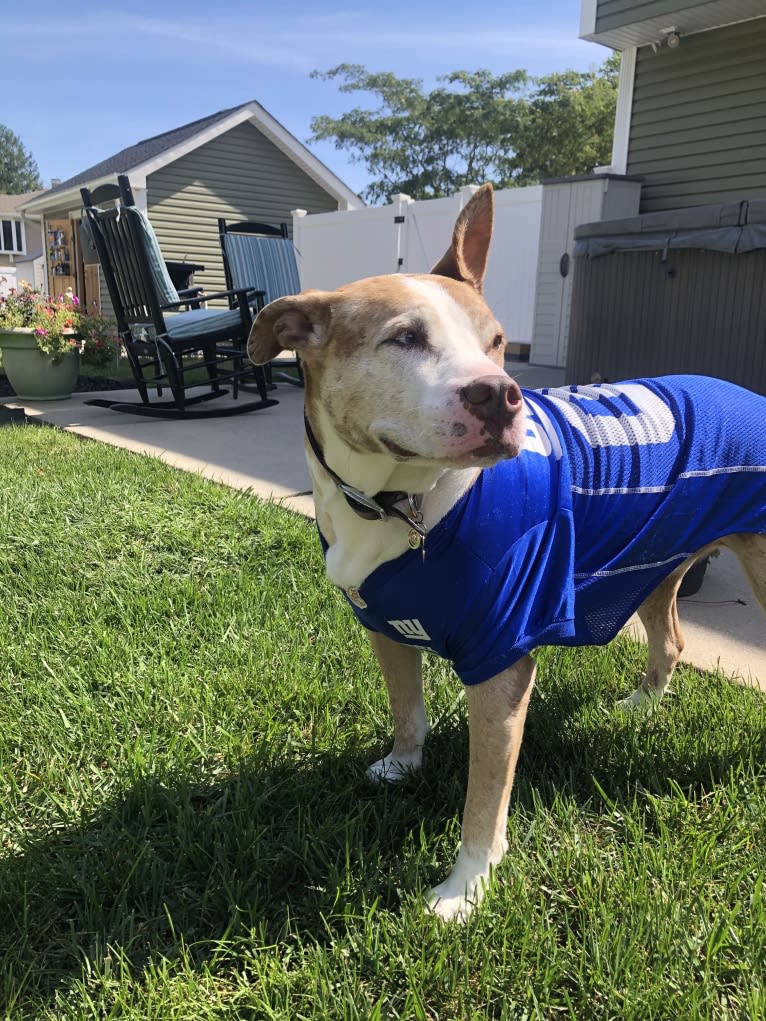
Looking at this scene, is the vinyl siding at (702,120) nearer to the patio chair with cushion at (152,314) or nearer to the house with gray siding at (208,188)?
the patio chair with cushion at (152,314)

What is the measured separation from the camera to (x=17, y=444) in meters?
5.25

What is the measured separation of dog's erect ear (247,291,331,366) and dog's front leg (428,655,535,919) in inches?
32.2

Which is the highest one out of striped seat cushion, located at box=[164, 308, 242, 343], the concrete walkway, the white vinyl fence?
the white vinyl fence

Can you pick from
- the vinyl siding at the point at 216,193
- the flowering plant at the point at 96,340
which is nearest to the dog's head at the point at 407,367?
the flowering plant at the point at 96,340

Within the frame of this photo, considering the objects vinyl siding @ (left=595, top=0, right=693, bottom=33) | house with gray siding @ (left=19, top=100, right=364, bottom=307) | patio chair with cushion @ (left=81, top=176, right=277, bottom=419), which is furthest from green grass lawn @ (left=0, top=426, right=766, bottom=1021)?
house with gray siding @ (left=19, top=100, right=364, bottom=307)

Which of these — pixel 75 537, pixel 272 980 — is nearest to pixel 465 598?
pixel 272 980

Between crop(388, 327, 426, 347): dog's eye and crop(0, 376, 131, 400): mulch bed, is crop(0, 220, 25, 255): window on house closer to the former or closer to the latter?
crop(0, 376, 131, 400): mulch bed

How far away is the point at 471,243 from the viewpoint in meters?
1.90

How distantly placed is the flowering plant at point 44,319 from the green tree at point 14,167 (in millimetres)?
81204

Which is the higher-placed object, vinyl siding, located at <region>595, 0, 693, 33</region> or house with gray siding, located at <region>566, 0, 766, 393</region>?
vinyl siding, located at <region>595, 0, 693, 33</region>

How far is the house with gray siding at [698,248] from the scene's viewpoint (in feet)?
13.2

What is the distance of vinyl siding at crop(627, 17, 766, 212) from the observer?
817 centimetres

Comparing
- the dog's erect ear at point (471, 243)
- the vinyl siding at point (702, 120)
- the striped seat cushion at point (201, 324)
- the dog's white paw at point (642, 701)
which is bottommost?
the dog's white paw at point (642, 701)

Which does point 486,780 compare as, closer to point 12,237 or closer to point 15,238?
point 12,237
